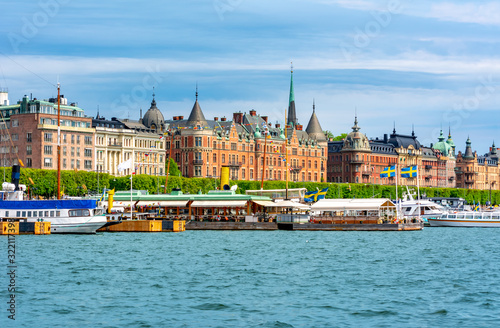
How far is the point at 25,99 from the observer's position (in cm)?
13262

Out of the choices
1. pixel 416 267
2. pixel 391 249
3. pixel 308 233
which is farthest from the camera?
pixel 308 233

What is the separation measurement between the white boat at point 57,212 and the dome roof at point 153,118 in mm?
81846

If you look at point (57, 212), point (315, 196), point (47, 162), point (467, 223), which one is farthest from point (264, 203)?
point (47, 162)

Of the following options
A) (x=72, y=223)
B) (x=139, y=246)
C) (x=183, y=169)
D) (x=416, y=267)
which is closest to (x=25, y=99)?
(x=183, y=169)

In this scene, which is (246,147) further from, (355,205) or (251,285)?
(251,285)

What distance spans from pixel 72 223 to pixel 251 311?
4417cm

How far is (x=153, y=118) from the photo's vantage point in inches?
6255

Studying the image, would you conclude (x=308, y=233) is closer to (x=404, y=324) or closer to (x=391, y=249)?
(x=391, y=249)

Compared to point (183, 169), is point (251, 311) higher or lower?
lower

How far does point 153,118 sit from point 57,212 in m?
84.1

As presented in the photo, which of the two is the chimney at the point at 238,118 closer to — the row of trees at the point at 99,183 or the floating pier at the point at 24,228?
the row of trees at the point at 99,183

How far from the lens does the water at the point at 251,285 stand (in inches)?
1304

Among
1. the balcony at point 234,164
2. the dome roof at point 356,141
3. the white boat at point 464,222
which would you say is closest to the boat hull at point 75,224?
the white boat at point 464,222

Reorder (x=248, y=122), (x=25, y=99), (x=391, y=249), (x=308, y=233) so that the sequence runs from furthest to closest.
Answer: (x=248, y=122)
(x=25, y=99)
(x=308, y=233)
(x=391, y=249)
